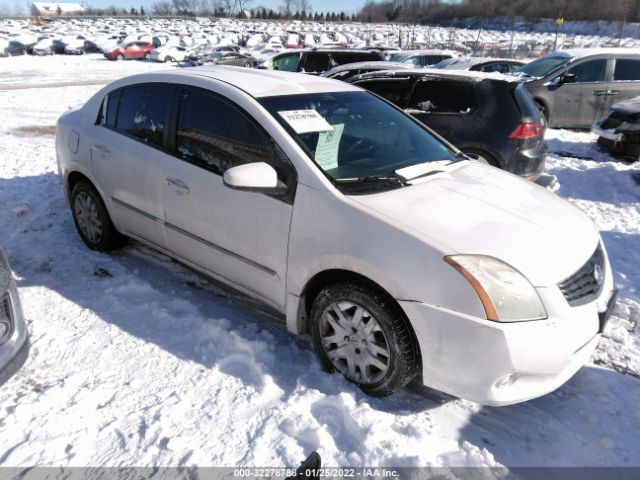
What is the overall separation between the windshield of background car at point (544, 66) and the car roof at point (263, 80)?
8.61m

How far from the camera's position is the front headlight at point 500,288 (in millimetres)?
2225

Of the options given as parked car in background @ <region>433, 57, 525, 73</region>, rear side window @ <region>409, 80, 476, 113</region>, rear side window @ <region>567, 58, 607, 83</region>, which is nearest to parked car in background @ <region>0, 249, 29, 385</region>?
rear side window @ <region>409, 80, 476, 113</region>

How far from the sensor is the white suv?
7.53 feet

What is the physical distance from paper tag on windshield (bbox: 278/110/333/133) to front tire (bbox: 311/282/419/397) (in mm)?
1019

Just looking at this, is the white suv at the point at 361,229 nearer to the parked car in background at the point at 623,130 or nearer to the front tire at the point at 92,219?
the front tire at the point at 92,219

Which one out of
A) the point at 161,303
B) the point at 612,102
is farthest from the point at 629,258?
the point at 612,102

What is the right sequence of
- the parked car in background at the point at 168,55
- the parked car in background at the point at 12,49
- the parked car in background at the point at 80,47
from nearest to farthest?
1. the parked car in background at the point at 168,55
2. the parked car in background at the point at 12,49
3. the parked car in background at the point at 80,47

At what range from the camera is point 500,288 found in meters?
2.25

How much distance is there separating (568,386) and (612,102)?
8812 millimetres

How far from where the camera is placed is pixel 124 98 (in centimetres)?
399

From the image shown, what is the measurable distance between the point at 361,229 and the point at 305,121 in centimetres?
93

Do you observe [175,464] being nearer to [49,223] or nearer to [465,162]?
[465,162]

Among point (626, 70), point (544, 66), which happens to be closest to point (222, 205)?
point (626, 70)

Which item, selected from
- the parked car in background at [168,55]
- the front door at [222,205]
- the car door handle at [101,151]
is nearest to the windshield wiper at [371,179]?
the front door at [222,205]
